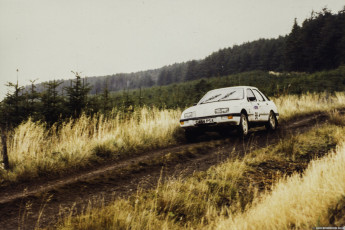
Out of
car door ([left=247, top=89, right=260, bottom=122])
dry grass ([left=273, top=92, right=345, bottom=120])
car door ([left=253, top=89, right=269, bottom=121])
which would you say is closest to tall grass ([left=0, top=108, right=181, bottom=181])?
car door ([left=247, top=89, right=260, bottom=122])

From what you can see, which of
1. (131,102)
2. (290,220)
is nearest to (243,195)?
(290,220)

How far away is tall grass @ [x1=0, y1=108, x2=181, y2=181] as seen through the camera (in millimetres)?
4703

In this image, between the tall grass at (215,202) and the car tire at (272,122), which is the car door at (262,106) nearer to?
the car tire at (272,122)

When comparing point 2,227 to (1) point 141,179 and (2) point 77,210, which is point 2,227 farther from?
(1) point 141,179

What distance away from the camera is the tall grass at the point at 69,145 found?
4703mm

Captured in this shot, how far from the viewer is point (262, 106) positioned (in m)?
8.39

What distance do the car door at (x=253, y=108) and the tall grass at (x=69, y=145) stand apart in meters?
2.50

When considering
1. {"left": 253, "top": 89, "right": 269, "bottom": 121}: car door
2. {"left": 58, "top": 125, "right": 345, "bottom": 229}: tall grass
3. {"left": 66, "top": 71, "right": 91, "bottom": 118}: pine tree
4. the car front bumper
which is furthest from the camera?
{"left": 66, "top": 71, "right": 91, "bottom": 118}: pine tree

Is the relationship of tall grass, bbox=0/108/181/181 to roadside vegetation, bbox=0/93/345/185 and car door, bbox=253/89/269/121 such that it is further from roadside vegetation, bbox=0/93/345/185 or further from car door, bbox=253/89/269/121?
car door, bbox=253/89/269/121

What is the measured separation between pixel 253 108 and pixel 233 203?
5.11 meters

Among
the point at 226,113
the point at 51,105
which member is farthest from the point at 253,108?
the point at 51,105

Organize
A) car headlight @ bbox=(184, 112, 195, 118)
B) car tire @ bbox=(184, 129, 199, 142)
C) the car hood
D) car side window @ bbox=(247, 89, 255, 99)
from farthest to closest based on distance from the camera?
car side window @ bbox=(247, 89, 255, 99), car tire @ bbox=(184, 129, 199, 142), car headlight @ bbox=(184, 112, 195, 118), the car hood

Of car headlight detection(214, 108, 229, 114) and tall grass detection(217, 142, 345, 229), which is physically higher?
car headlight detection(214, 108, 229, 114)

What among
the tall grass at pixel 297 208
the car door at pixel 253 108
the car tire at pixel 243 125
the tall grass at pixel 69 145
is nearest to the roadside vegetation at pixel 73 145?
the tall grass at pixel 69 145
